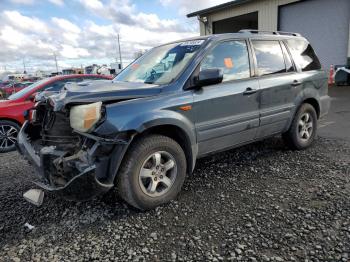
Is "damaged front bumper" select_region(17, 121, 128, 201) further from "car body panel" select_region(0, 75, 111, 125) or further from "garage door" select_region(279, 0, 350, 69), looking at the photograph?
"garage door" select_region(279, 0, 350, 69)

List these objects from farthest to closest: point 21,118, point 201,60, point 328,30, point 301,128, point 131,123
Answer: point 328,30 → point 21,118 → point 301,128 → point 201,60 → point 131,123

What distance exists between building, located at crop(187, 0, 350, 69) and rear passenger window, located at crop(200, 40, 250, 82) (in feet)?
40.8

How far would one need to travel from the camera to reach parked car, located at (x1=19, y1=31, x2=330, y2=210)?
306 cm

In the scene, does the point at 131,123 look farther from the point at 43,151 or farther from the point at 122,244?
the point at 122,244

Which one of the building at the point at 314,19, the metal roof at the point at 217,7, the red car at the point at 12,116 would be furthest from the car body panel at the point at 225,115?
the metal roof at the point at 217,7

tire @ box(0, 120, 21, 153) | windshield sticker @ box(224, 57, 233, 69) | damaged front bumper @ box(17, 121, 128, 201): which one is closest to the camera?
damaged front bumper @ box(17, 121, 128, 201)

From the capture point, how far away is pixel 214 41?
3.99 m

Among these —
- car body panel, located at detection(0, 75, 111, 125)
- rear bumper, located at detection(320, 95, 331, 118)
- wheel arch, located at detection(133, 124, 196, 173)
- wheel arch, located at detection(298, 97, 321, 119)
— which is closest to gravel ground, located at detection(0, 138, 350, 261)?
wheel arch, located at detection(133, 124, 196, 173)

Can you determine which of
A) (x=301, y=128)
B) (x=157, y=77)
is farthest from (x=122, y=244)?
(x=301, y=128)

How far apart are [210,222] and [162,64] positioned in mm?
2057

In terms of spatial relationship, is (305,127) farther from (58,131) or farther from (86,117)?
(58,131)

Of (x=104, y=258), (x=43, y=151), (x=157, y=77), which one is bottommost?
(x=104, y=258)

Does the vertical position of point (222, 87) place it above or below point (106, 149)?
above

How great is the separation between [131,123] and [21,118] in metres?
4.53
